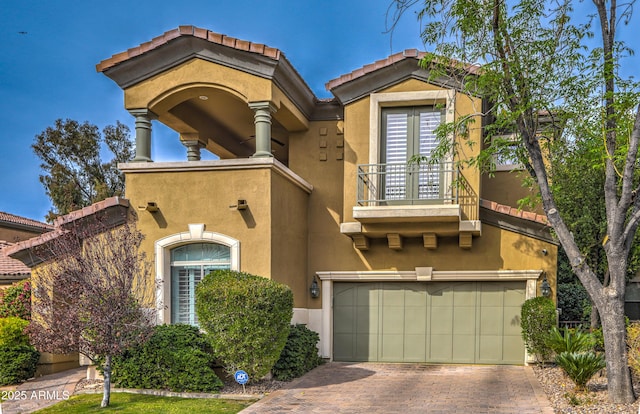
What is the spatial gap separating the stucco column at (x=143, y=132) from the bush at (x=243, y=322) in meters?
3.77

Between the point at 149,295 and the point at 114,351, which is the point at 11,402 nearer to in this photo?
the point at 114,351

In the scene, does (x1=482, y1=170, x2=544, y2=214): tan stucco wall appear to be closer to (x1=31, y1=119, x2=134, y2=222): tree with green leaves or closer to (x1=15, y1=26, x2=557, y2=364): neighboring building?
(x1=15, y1=26, x2=557, y2=364): neighboring building

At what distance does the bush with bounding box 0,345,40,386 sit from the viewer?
11.4m

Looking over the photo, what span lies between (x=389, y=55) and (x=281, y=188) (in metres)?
4.12

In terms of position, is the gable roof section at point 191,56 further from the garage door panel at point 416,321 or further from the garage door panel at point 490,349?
the garage door panel at point 490,349

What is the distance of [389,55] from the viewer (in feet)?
43.1

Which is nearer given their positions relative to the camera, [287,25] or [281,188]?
[281,188]

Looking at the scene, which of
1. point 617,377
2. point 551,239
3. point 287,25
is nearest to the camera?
point 617,377

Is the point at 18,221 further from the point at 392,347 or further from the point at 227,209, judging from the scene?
the point at 392,347

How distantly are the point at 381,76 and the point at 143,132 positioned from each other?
569cm

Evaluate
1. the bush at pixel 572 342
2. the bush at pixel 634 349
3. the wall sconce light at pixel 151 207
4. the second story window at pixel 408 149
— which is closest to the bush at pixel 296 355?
the second story window at pixel 408 149

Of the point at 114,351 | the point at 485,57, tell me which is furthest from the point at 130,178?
the point at 485,57

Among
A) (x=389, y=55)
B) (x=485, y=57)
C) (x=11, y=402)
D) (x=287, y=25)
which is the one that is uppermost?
(x=287, y=25)

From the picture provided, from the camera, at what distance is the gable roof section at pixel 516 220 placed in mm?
12867
